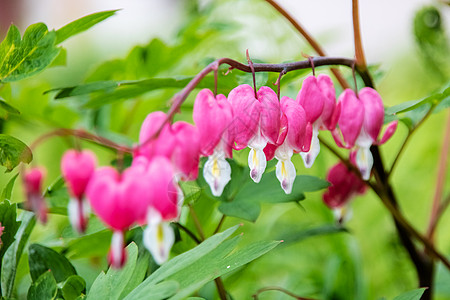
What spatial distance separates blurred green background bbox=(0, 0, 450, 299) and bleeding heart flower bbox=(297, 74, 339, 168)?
0.23 ft

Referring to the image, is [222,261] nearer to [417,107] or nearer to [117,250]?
[117,250]

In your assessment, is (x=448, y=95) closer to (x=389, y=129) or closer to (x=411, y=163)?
(x=389, y=129)

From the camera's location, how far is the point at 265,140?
719 mm

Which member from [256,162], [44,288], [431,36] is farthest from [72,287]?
[431,36]

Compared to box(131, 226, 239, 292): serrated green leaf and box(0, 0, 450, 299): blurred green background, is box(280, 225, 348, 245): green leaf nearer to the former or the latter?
box(0, 0, 450, 299): blurred green background

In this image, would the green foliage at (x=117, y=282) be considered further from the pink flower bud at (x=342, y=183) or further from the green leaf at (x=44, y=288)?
the pink flower bud at (x=342, y=183)

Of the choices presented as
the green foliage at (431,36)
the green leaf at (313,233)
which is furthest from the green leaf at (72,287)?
the green foliage at (431,36)

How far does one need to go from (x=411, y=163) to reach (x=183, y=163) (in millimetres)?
1703

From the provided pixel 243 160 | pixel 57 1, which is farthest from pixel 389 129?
pixel 57 1

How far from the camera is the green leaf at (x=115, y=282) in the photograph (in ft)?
2.32

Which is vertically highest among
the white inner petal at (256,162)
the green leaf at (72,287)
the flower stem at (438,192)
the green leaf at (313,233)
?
the white inner petal at (256,162)

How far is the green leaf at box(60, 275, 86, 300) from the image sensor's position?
774mm

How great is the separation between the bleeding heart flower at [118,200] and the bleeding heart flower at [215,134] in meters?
0.16

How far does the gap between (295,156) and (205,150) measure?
1.27 meters
